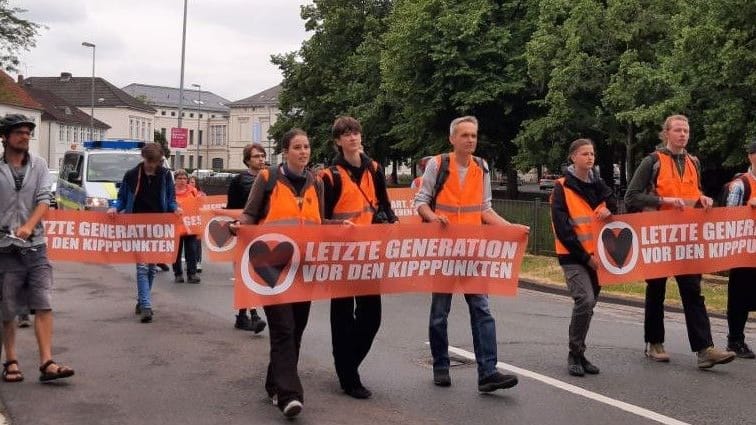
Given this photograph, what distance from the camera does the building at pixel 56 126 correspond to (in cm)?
10356

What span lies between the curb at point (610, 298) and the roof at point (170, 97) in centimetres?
15042

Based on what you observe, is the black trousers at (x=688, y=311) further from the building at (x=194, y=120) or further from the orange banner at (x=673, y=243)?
the building at (x=194, y=120)

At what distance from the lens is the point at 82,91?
129500 mm

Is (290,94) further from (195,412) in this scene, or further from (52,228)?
(195,412)

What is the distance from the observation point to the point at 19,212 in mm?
6906

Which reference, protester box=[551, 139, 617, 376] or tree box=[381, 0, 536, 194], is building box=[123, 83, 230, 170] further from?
protester box=[551, 139, 617, 376]

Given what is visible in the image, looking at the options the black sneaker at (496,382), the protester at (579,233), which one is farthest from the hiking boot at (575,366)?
the black sneaker at (496,382)

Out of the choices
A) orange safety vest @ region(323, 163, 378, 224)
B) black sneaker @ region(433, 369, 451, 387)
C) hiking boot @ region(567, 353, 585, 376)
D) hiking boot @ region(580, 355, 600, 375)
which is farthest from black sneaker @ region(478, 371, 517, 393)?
orange safety vest @ region(323, 163, 378, 224)

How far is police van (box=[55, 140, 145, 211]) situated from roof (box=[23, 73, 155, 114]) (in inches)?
4280

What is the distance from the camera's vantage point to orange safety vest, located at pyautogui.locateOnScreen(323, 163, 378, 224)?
681 centimetres

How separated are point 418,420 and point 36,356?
12.3ft

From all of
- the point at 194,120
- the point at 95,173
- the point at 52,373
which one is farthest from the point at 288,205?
the point at 194,120

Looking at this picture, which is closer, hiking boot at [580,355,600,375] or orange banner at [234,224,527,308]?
orange banner at [234,224,527,308]

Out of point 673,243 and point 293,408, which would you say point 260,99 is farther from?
point 293,408
